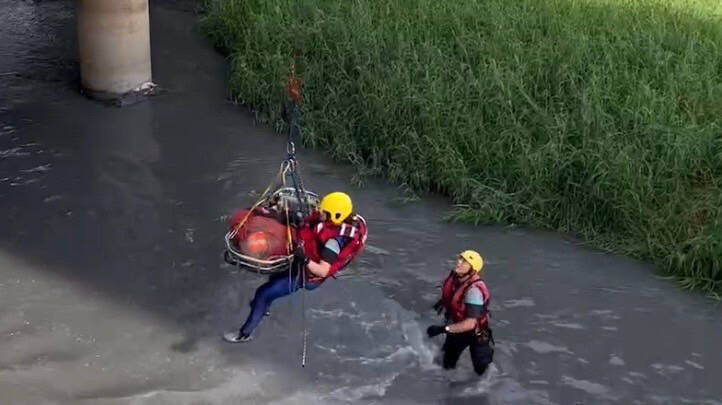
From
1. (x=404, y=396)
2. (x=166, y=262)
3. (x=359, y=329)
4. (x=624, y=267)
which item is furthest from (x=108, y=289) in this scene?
(x=624, y=267)

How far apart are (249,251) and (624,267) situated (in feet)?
12.1

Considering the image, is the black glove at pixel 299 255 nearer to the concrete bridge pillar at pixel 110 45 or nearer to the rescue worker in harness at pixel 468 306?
the rescue worker in harness at pixel 468 306

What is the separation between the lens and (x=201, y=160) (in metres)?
9.07

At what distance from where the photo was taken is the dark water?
5.92m

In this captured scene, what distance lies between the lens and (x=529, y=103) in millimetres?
9078

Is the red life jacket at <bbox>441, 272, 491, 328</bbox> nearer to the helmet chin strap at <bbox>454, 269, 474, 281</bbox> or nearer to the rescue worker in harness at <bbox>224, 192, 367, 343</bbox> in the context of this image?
the helmet chin strap at <bbox>454, 269, 474, 281</bbox>

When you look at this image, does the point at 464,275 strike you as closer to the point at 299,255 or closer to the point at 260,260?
the point at 299,255

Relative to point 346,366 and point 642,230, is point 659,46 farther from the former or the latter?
point 346,366

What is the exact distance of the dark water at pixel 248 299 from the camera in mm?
5922

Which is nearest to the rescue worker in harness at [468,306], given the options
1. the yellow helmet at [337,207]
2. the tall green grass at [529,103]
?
the yellow helmet at [337,207]

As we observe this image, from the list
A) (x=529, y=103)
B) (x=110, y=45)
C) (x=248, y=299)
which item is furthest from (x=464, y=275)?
(x=110, y=45)

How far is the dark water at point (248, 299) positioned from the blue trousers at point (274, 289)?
1.48 ft

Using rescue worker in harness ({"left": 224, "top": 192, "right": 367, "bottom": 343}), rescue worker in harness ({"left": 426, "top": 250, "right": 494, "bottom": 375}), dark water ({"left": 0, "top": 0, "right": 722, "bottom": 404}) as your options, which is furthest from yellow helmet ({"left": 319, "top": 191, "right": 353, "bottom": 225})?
dark water ({"left": 0, "top": 0, "right": 722, "bottom": 404})

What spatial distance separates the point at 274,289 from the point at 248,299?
4.08ft
